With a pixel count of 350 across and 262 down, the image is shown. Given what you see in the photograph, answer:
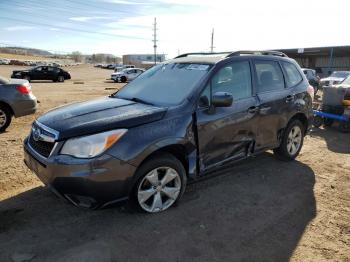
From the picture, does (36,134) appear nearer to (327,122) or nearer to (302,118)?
(302,118)

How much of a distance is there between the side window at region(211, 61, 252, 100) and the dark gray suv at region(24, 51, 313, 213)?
0.01 meters

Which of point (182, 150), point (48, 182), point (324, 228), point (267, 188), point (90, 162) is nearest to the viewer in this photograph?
point (90, 162)

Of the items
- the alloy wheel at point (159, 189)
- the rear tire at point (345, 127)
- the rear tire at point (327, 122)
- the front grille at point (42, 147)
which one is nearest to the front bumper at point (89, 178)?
the front grille at point (42, 147)

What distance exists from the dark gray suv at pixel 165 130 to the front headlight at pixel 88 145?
0.01m

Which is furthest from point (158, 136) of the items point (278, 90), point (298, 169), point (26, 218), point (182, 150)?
point (298, 169)

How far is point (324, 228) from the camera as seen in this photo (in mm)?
3873

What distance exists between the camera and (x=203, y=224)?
12.7 ft

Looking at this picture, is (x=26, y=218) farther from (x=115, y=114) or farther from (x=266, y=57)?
(x=266, y=57)

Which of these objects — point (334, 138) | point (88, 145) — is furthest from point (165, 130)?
point (334, 138)

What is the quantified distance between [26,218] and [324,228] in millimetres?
3442

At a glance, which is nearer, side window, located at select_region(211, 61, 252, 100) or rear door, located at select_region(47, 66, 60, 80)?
side window, located at select_region(211, 61, 252, 100)

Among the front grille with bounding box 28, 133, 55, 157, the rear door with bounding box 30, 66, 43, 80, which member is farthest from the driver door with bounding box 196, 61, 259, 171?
the rear door with bounding box 30, 66, 43, 80

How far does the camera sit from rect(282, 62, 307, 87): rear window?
5816 millimetres

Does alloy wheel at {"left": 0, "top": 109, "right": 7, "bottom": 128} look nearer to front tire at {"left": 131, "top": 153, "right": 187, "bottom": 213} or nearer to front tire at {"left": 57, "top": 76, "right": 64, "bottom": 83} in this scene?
front tire at {"left": 131, "top": 153, "right": 187, "bottom": 213}
